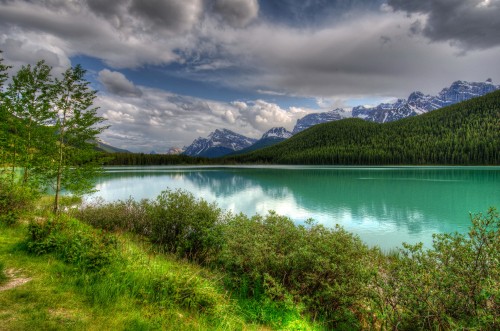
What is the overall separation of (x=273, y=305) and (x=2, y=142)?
852 inches

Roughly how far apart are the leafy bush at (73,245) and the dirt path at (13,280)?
1221 millimetres

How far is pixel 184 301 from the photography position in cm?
672

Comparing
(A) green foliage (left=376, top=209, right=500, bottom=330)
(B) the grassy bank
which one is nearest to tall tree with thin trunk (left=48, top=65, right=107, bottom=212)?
(B) the grassy bank

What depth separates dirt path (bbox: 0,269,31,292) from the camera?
671 cm

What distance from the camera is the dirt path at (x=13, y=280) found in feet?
22.0

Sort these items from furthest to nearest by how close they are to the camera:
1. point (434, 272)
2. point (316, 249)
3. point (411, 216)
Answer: point (411, 216), point (316, 249), point (434, 272)

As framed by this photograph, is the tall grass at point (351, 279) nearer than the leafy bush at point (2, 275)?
Yes

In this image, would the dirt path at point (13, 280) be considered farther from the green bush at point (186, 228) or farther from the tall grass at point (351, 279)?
the green bush at point (186, 228)

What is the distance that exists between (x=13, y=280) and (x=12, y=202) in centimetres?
896

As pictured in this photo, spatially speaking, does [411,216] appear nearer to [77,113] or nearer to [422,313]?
[422,313]

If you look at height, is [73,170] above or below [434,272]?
above

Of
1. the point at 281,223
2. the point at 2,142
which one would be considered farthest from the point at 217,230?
the point at 2,142

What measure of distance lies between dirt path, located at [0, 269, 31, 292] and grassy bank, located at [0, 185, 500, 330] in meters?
0.03

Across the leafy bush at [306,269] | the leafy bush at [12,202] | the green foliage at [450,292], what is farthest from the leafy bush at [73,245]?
the green foliage at [450,292]
